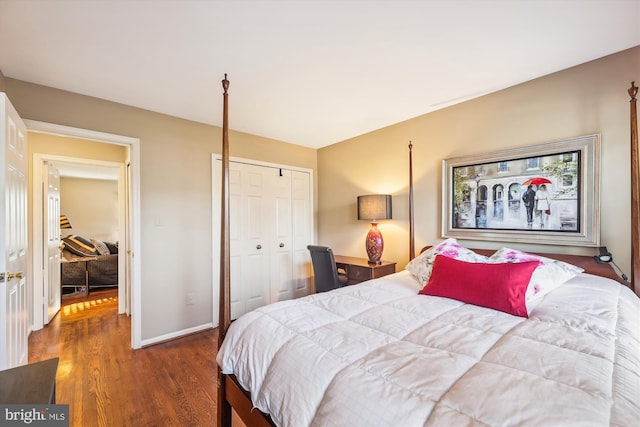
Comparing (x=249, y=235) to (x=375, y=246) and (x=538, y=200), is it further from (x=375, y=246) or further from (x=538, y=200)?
(x=538, y=200)

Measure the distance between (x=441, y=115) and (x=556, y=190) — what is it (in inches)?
47.6

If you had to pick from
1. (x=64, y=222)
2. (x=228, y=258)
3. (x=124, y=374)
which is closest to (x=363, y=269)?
(x=228, y=258)

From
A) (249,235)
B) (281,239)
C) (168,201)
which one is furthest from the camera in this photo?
(281,239)

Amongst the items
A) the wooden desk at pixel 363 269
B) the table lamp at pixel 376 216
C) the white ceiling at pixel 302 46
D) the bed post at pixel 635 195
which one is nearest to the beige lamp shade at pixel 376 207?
the table lamp at pixel 376 216

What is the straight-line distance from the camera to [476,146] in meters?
2.53

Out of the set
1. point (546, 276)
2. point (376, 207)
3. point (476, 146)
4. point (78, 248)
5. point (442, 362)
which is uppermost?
point (476, 146)

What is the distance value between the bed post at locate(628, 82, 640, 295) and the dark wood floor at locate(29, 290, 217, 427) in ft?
9.22

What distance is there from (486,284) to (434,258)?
58 cm

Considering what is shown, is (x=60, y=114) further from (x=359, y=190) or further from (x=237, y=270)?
(x=359, y=190)

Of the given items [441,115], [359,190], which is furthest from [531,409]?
[359,190]

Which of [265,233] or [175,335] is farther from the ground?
[265,233]

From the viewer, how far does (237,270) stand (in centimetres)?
341

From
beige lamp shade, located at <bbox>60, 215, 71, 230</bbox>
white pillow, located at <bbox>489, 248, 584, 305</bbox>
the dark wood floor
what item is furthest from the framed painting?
beige lamp shade, located at <bbox>60, 215, 71, 230</bbox>

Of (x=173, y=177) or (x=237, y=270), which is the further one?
(x=237, y=270)
